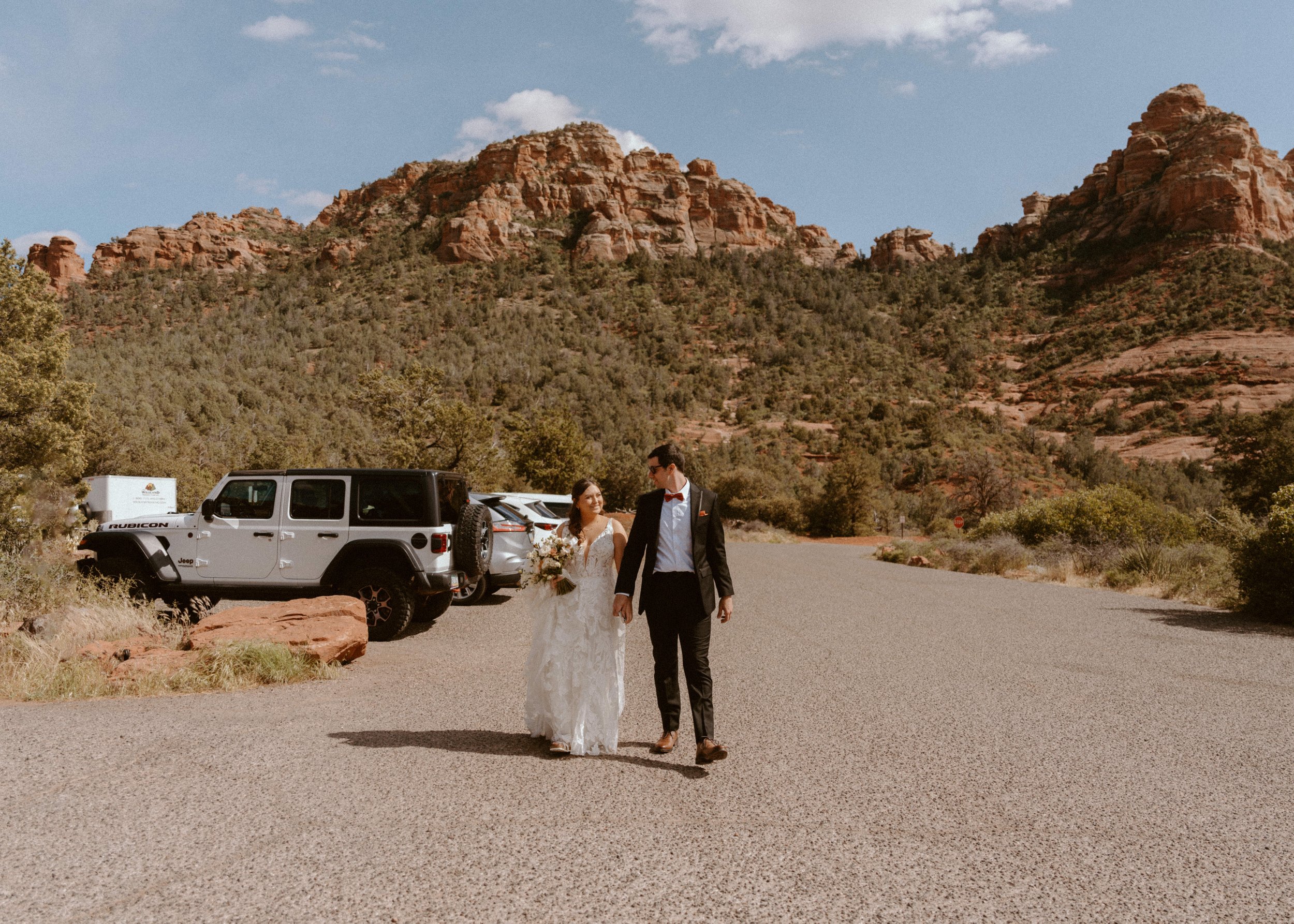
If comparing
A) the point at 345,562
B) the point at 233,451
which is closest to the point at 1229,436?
the point at 345,562

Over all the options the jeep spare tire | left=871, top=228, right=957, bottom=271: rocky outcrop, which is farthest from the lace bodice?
left=871, top=228, right=957, bottom=271: rocky outcrop

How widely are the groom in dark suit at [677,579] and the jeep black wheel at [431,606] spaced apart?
5655 millimetres

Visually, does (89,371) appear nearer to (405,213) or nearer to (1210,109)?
(405,213)

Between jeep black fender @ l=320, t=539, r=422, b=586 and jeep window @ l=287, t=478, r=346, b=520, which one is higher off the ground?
jeep window @ l=287, t=478, r=346, b=520

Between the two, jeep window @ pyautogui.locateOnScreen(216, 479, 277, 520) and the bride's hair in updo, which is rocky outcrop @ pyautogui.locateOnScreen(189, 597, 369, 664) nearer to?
jeep window @ pyautogui.locateOnScreen(216, 479, 277, 520)

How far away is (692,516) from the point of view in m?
4.93

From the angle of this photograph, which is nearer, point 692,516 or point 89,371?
point 692,516

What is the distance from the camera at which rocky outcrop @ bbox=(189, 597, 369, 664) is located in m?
7.43

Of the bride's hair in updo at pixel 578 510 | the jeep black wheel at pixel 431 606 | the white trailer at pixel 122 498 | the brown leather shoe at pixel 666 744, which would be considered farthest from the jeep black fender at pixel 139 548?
the white trailer at pixel 122 498

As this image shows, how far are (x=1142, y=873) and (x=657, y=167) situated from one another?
11834cm

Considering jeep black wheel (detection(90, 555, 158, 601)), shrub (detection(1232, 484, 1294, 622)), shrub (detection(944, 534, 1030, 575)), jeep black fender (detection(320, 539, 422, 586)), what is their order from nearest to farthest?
jeep black fender (detection(320, 539, 422, 586)) < jeep black wheel (detection(90, 555, 158, 601)) < shrub (detection(1232, 484, 1294, 622)) < shrub (detection(944, 534, 1030, 575))

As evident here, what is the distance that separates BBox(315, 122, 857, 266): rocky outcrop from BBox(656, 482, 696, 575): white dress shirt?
8361cm

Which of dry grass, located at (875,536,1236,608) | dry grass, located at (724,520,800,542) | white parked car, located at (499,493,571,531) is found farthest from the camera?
dry grass, located at (724,520,800,542)

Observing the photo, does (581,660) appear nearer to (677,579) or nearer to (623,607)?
(623,607)
